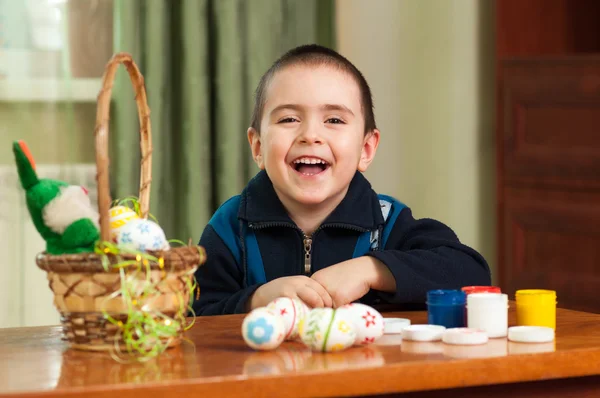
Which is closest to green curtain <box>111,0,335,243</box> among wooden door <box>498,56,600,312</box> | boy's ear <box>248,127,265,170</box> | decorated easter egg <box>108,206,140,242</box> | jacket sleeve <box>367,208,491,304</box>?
wooden door <box>498,56,600,312</box>

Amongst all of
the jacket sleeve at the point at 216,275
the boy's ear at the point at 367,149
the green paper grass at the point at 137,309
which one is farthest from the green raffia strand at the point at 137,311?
the boy's ear at the point at 367,149

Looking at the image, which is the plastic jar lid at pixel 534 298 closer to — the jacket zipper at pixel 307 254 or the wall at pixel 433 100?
the jacket zipper at pixel 307 254

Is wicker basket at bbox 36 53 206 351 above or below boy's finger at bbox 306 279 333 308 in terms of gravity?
above

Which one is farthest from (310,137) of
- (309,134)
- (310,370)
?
(310,370)

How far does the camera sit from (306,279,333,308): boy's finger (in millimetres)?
1252

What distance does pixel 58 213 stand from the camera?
100 cm

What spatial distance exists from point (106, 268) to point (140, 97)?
246 millimetres

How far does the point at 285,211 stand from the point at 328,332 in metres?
0.60

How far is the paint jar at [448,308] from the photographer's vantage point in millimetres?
1138

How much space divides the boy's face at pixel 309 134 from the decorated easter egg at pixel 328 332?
0.55 metres

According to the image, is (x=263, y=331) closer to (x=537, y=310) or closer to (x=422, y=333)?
(x=422, y=333)

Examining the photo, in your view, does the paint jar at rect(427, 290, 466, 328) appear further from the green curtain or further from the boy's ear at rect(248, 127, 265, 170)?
the green curtain

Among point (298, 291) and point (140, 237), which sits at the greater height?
point (140, 237)

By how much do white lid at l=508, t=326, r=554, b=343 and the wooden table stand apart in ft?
0.05
